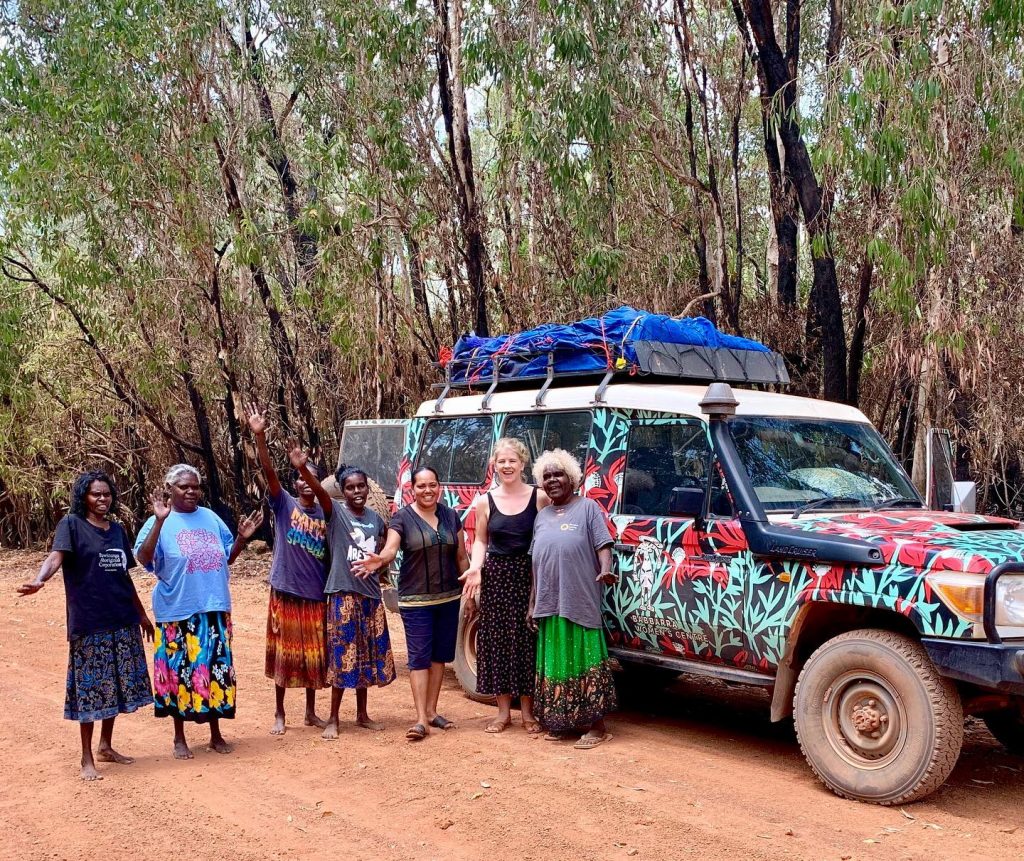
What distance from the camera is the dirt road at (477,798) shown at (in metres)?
5.03

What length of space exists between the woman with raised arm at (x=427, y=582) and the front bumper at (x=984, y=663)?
3066mm

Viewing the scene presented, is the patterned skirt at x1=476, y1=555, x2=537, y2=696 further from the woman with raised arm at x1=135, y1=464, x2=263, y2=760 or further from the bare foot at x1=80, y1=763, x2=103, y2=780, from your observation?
the bare foot at x1=80, y1=763, x2=103, y2=780

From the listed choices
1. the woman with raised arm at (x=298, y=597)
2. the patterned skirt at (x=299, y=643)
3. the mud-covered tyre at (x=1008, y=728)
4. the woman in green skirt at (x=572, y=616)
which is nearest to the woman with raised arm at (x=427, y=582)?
the woman with raised arm at (x=298, y=597)

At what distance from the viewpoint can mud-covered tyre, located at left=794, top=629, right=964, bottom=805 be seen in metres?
5.26

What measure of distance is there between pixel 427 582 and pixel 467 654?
→ 1265 millimetres

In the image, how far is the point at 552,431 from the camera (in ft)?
24.8

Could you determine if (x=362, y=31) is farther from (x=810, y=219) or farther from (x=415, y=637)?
(x=415, y=637)

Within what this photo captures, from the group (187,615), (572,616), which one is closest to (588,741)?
(572,616)

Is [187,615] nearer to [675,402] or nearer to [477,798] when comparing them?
[477,798]

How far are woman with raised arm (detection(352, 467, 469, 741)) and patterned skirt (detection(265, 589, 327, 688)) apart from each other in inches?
20.2

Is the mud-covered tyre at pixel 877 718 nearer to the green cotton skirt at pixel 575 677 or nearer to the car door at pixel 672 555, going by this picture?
the car door at pixel 672 555

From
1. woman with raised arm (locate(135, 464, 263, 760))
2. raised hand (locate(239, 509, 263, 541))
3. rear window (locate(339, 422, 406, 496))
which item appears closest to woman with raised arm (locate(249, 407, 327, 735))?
raised hand (locate(239, 509, 263, 541))

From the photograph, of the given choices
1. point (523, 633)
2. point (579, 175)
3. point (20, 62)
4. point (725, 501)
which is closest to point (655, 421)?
point (725, 501)

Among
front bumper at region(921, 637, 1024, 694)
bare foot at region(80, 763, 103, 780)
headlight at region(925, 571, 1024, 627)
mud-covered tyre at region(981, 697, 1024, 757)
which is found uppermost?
headlight at region(925, 571, 1024, 627)
